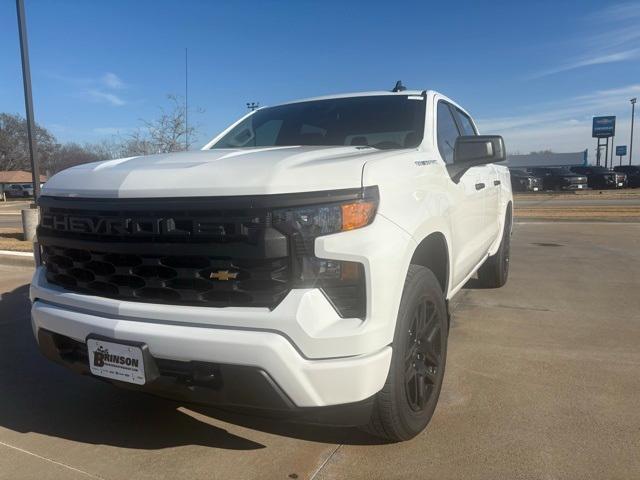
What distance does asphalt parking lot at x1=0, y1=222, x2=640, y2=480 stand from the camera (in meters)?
2.48

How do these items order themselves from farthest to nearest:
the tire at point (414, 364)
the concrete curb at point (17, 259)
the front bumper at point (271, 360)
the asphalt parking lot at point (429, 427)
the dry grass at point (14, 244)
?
the dry grass at point (14, 244) < the concrete curb at point (17, 259) < the asphalt parking lot at point (429, 427) < the tire at point (414, 364) < the front bumper at point (271, 360)

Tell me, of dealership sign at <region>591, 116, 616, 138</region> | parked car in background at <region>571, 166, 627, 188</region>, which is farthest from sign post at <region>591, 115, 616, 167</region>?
parked car in background at <region>571, 166, 627, 188</region>

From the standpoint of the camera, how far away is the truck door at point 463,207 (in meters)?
3.36

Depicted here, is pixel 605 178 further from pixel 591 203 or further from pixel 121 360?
pixel 121 360

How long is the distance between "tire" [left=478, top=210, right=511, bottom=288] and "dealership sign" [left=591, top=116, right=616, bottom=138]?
69.8 m

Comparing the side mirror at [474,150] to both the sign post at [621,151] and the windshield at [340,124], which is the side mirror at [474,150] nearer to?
the windshield at [340,124]

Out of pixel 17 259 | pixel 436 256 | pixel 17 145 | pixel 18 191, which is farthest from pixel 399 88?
pixel 17 145

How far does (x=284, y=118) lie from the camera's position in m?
4.07

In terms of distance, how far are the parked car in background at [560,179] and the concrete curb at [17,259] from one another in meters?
31.8

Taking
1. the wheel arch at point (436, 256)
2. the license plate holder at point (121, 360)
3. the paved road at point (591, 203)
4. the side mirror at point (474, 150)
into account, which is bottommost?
the paved road at point (591, 203)

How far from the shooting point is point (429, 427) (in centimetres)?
284

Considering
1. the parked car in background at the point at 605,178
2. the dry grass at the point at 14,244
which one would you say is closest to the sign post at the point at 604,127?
the parked car in background at the point at 605,178

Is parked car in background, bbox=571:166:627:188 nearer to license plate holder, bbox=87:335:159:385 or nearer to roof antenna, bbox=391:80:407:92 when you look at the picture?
roof antenna, bbox=391:80:407:92

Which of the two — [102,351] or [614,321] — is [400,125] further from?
[614,321]
